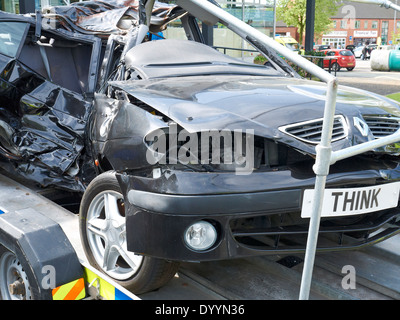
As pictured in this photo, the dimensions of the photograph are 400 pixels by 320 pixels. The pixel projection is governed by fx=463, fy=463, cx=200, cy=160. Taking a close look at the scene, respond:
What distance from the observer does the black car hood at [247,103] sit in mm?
2357

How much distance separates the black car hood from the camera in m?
2.36

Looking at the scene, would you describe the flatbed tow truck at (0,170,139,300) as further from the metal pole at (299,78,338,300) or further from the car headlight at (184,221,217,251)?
the metal pole at (299,78,338,300)

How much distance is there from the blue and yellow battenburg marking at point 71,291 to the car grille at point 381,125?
178 centimetres

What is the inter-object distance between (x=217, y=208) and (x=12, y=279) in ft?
4.00

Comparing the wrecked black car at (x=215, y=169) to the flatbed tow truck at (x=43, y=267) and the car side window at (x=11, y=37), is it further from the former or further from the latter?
the car side window at (x=11, y=37)

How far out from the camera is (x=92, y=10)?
505 cm

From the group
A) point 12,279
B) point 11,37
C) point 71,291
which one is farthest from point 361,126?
point 11,37

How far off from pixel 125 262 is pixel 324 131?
1637 mm

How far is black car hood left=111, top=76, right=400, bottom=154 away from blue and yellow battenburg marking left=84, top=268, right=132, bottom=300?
845 millimetres

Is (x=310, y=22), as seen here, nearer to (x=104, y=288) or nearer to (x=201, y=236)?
(x=201, y=236)

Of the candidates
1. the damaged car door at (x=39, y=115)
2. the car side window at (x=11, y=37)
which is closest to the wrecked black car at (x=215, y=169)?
the damaged car door at (x=39, y=115)

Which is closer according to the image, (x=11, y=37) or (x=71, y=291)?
(x=71, y=291)

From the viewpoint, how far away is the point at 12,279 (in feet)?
8.31

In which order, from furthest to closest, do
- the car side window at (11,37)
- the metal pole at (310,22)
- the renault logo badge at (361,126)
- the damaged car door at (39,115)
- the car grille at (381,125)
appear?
the metal pole at (310,22)
the car side window at (11,37)
the damaged car door at (39,115)
the car grille at (381,125)
the renault logo badge at (361,126)
